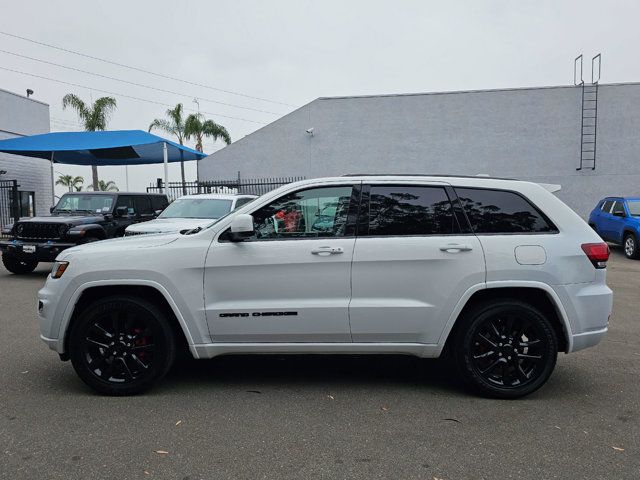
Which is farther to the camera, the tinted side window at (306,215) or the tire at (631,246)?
the tire at (631,246)

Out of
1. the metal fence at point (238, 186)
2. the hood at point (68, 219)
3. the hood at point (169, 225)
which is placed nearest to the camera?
the hood at point (169, 225)

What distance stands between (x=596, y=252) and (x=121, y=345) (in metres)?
3.85

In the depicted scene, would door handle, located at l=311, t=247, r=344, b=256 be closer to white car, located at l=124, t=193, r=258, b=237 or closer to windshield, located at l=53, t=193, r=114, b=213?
white car, located at l=124, t=193, r=258, b=237

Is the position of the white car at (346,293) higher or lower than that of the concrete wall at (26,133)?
lower

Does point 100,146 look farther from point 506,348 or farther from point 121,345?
point 506,348

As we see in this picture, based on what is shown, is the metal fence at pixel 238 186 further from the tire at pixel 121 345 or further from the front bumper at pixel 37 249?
the tire at pixel 121 345

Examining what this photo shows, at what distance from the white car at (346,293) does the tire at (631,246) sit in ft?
35.4

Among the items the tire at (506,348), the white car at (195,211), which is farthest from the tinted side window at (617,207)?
the tire at (506,348)

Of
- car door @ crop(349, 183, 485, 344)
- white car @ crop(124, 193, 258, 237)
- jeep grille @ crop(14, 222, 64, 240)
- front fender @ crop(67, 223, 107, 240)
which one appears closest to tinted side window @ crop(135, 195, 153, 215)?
front fender @ crop(67, 223, 107, 240)

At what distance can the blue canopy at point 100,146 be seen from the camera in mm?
18359

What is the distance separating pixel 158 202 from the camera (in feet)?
44.2

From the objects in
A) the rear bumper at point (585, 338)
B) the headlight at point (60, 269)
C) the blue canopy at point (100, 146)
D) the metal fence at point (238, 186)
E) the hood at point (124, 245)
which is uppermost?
the blue canopy at point (100, 146)

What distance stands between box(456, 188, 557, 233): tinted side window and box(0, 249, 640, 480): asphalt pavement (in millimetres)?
1371

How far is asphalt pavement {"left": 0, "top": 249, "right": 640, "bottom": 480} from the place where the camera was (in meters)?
3.10
